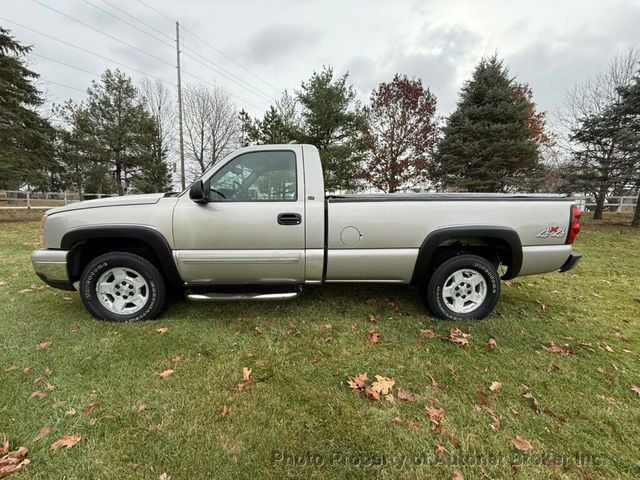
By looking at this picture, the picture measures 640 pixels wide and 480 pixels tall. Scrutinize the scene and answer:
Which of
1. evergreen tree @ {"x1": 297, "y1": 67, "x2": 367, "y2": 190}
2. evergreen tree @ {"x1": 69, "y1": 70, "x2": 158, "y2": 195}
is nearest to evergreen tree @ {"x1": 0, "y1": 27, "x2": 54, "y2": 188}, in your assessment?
evergreen tree @ {"x1": 69, "y1": 70, "x2": 158, "y2": 195}

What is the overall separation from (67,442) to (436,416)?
2.28 metres

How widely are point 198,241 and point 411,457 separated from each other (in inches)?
101

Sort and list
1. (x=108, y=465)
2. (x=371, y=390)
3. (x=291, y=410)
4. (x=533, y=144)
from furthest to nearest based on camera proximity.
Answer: (x=533, y=144), (x=371, y=390), (x=291, y=410), (x=108, y=465)

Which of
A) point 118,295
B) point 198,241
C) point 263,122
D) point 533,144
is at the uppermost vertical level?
point 263,122

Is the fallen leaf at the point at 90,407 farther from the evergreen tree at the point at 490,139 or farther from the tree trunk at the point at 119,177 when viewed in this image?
the tree trunk at the point at 119,177

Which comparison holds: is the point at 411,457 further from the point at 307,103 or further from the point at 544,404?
the point at 307,103

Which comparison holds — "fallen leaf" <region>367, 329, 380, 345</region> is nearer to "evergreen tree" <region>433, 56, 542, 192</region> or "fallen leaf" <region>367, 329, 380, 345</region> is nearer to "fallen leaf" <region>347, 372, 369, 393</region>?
"fallen leaf" <region>347, 372, 369, 393</region>

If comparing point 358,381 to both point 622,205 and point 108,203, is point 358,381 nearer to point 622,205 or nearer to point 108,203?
point 108,203

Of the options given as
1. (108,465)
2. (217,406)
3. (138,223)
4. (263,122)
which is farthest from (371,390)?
(263,122)

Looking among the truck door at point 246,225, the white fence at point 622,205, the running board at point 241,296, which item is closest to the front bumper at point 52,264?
the truck door at point 246,225

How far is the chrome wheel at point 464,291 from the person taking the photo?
11.2 feet

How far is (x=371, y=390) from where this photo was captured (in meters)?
2.31

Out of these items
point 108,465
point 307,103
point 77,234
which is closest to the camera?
point 108,465

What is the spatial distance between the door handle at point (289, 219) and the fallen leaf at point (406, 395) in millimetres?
1755
